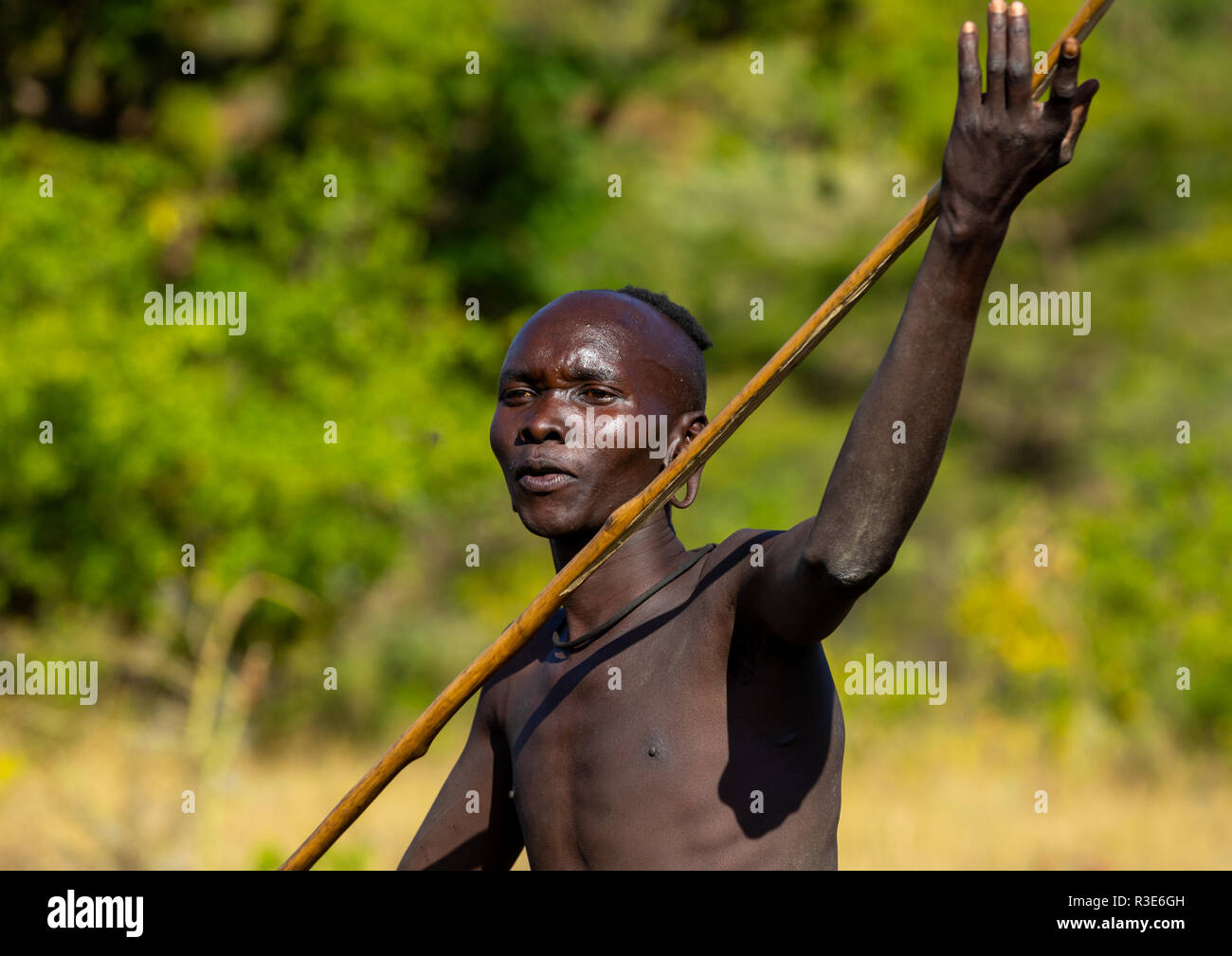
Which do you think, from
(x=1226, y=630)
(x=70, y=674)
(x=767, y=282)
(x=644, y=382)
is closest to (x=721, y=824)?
(x=644, y=382)

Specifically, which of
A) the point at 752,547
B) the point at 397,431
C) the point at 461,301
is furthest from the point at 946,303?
the point at 461,301

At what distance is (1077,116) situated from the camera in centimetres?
156

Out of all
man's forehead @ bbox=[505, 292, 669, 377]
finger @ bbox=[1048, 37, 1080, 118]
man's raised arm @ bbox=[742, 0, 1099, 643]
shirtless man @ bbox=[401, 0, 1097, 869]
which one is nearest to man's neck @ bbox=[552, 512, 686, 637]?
shirtless man @ bbox=[401, 0, 1097, 869]

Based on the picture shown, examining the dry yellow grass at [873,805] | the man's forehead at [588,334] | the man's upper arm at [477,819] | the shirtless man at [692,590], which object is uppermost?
the man's forehead at [588,334]

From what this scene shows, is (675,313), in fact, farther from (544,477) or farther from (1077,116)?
(1077,116)

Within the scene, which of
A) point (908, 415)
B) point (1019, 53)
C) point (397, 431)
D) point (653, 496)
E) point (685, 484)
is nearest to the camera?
point (1019, 53)

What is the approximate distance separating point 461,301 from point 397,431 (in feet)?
10.1

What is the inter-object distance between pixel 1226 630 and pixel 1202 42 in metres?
13.4

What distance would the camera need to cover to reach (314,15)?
12.2m

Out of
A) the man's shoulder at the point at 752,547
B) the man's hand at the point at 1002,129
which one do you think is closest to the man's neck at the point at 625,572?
the man's shoulder at the point at 752,547

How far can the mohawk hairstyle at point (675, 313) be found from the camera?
235 cm

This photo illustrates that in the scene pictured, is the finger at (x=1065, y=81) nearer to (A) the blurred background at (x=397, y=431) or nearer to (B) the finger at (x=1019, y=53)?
(B) the finger at (x=1019, y=53)

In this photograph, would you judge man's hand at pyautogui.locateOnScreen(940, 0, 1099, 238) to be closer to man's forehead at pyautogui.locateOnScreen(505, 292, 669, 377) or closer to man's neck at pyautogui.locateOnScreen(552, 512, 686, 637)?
man's forehead at pyautogui.locateOnScreen(505, 292, 669, 377)

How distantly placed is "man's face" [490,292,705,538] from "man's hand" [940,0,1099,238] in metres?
0.65
